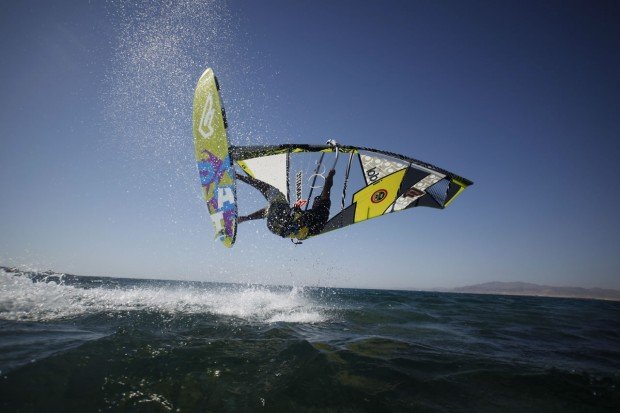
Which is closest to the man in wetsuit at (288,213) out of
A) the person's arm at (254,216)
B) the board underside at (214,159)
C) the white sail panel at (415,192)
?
the person's arm at (254,216)

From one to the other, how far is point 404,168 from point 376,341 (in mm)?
4450

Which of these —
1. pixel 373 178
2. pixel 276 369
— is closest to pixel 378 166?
pixel 373 178

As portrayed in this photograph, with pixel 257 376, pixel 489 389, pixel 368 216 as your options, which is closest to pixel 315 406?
pixel 257 376

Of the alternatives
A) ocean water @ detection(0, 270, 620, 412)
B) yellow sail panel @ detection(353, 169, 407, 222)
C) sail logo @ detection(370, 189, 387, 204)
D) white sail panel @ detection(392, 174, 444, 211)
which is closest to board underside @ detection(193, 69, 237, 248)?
ocean water @ detection(0, 270, 620, 412)

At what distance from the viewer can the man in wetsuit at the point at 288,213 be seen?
705 centimetres

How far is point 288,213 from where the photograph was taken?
7.03 meters

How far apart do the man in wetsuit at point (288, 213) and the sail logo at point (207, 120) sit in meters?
1.27

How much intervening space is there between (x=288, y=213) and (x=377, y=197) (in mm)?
2871

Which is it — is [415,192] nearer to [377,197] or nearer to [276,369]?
[377,197]

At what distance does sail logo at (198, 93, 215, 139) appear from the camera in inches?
273

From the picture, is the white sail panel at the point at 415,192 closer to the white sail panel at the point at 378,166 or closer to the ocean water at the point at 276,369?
the white sail panel at the point at 378,166

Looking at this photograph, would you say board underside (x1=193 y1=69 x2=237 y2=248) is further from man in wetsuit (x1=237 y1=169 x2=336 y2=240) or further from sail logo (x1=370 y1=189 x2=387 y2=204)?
sail logo (x1=370 y1=189 x2=387 y2=204)

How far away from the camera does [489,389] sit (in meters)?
4.16

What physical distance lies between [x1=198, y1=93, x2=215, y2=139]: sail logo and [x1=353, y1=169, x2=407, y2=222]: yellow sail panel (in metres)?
4.16
